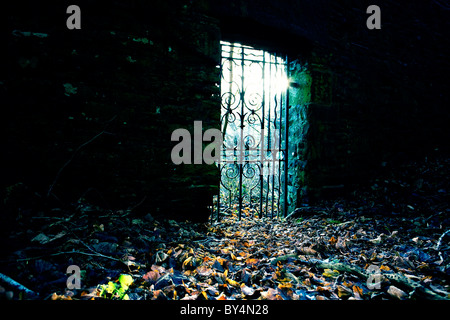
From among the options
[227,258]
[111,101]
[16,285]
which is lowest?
[227,258]

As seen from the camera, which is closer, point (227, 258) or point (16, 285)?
point (16, 285)

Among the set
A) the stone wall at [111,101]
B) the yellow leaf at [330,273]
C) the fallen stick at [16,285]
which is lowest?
the yellow leaf at [330,273]

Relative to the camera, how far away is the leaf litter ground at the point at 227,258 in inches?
46.7

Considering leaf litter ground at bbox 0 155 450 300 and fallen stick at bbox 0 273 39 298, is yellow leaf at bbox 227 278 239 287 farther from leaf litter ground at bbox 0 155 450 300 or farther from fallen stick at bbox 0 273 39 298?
fallen stick at bbox 0 273 39 298

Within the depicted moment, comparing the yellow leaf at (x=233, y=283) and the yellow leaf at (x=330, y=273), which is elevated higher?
the yellow leaf at (x=233, y=283)

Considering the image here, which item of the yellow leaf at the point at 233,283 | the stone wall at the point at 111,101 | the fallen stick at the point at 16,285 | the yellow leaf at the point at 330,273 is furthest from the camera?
the stone wall at the point at 111,101

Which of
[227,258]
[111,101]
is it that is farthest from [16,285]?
[111,101]

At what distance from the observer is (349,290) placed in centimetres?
125

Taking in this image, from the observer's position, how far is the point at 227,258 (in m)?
1.73

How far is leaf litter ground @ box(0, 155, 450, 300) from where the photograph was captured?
1.19 meters

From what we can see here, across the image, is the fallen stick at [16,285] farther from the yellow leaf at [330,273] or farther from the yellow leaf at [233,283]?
the yellow leaf at [330,273]

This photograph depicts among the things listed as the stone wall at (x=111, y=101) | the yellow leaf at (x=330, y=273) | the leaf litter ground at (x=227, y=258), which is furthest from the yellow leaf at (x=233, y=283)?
the stone wall at (x=111, y=101)

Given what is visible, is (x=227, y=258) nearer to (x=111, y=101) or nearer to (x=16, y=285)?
(x=16, y=285)
